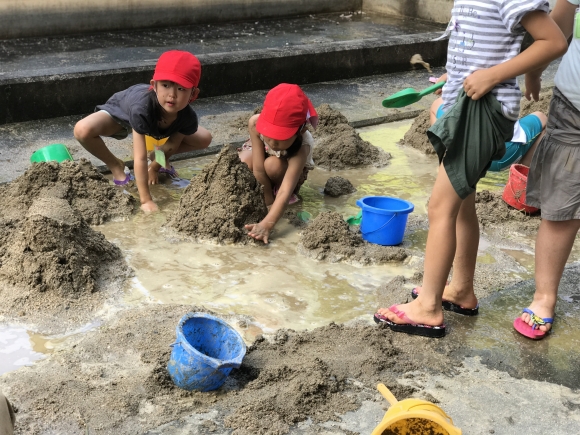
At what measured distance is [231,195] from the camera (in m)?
4.02

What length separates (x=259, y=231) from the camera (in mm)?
3936

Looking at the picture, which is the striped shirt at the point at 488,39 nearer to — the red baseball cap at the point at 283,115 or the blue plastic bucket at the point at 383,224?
the blue plastic bucket at the point at 383,224

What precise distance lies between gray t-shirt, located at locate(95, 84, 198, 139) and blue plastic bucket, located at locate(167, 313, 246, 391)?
76.6 inches

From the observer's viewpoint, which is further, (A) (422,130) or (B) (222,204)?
(A) (422,130)

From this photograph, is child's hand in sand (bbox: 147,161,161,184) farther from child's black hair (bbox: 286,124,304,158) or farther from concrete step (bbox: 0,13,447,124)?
concrete step (bbox: 0,13,447,124)

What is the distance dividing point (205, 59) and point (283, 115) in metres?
2.73

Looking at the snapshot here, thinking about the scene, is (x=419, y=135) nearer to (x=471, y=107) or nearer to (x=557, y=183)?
(x=557, y=183)

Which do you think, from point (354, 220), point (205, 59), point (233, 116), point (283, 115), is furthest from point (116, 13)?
point (354, 220)

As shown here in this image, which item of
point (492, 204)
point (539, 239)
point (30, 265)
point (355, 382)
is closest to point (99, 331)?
point (30, 265)

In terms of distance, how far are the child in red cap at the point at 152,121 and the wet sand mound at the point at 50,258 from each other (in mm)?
883

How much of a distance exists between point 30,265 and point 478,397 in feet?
6.50

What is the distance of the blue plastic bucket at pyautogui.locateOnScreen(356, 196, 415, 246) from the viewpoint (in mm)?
3848

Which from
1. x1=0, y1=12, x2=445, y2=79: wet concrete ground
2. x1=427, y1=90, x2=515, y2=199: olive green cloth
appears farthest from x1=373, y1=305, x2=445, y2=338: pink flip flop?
x1=0, y1=12, x2=445, y2=79: wet concrete ground

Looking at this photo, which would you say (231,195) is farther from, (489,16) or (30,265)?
(489,16)
